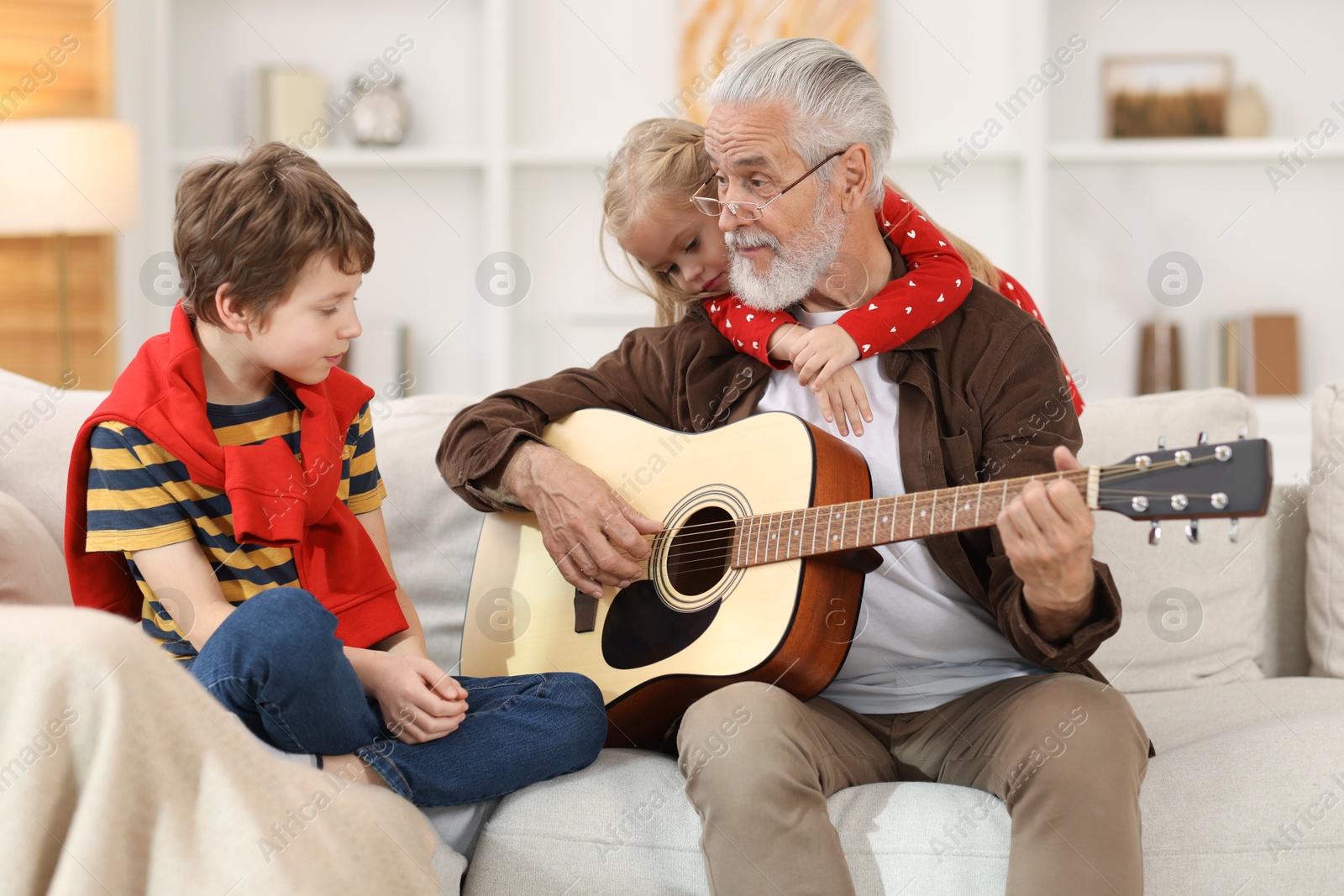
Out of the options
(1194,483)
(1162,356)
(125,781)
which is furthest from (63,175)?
(1162,356)

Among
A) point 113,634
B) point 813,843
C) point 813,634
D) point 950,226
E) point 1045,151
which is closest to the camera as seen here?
point 113,634

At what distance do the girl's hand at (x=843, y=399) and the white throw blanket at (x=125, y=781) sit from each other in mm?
807

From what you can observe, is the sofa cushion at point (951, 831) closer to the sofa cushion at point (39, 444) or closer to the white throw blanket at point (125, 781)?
the white throw blanket at point (125, 781)

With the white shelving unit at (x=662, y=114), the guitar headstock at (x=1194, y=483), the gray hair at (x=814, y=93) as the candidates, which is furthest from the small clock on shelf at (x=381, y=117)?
the guitar headstock at (x=1194, y=483)

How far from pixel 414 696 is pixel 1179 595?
125cm

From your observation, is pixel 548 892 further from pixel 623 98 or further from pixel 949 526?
pixel 623 98

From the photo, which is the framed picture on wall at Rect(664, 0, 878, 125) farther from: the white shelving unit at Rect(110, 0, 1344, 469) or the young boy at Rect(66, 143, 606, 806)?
the young boy at Rect(66, 143, 606, 806)

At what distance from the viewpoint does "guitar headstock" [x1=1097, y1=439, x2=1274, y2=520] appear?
103cm

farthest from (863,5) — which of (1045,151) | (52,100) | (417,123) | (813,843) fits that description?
(813,843)

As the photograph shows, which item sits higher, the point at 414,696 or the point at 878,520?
the point at 878,520

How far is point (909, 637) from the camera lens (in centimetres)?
147

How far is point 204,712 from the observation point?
0.99 m

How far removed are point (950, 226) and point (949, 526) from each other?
8.36 feet

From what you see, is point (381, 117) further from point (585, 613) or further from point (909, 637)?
point (909, 637)
